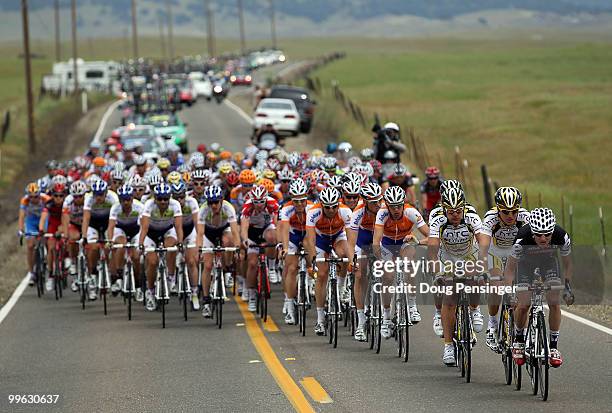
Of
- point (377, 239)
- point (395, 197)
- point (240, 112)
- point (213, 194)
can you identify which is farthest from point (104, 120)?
point (395, 197)

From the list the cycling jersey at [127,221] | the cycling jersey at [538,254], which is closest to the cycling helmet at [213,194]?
the cycling jersey at [127,221]

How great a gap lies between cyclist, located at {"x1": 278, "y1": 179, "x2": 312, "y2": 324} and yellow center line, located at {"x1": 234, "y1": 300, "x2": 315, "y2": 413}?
1.87ft

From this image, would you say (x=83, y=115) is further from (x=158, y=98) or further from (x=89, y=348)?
(x=89, y=348)

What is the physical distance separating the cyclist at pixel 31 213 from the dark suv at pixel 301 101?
98.2ft

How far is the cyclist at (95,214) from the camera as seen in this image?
1974cm

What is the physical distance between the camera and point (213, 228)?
1806cm

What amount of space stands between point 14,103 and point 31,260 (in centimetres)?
6028

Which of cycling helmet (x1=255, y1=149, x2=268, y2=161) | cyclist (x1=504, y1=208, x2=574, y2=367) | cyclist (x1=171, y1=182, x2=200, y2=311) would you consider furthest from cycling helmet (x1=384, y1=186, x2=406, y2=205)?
cycling helmet (x1=255, y1=149, x2=268, y2=161)

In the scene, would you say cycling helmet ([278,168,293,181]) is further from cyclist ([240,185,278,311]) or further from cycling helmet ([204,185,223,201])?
cycling helmet ([204,185,223,201])

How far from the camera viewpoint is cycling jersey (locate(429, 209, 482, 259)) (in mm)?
12680

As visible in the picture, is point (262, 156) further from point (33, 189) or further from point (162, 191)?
point (162, 191)

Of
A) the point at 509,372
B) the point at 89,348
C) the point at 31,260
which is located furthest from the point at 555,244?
the point at 31,260

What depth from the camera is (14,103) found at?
80.4m

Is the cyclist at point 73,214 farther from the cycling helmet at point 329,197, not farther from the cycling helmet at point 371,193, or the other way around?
the cycling helmet at point 371,193
